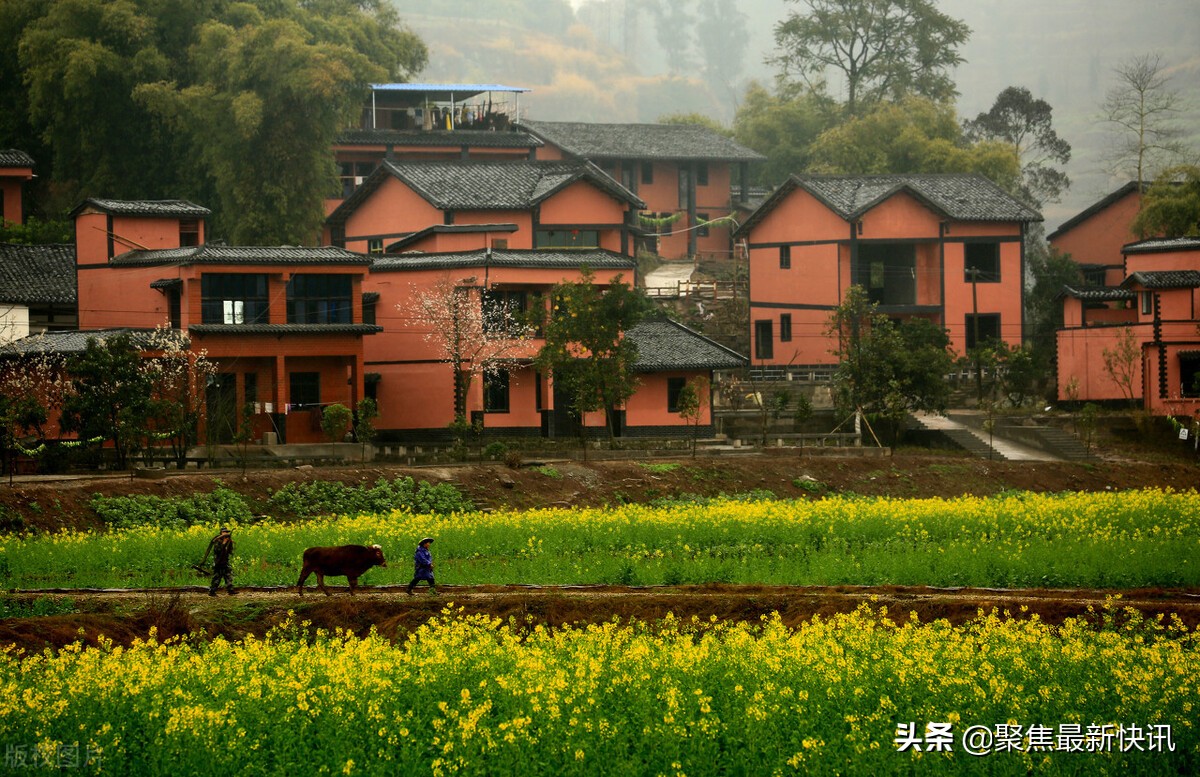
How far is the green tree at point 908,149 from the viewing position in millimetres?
69062

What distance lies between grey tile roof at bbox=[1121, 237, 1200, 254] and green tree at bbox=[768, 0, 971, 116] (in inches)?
927

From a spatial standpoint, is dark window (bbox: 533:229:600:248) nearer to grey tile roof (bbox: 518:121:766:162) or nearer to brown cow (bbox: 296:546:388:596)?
grey tile roof (bbox: 518:121:766:162)

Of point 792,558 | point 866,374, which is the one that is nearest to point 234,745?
point 792,558

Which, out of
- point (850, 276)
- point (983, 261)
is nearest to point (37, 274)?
point (850, 276)

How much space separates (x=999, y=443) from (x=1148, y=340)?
8.35 meters

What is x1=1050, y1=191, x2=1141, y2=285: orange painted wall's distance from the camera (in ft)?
222

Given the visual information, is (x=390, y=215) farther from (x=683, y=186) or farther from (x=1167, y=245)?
(x=1167, y=245)

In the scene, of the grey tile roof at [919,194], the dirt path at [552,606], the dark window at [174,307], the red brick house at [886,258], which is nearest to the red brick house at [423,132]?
the grey tile roof at [919,194]

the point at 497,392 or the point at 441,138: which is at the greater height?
the point at 441,138

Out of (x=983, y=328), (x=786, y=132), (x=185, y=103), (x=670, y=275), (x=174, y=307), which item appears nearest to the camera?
(x=174, y=307)

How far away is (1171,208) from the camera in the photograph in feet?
202

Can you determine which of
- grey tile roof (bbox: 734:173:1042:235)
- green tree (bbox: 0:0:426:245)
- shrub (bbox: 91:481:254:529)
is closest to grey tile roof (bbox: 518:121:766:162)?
grey tile roof (bbox: 734:173:1042:235)

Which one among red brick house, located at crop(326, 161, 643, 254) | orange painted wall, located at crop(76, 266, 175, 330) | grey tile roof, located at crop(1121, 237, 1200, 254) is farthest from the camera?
grey tile roof, located at crop(1121, 237, 1200, 254)

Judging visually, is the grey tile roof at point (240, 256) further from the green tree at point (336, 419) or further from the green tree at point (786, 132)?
the green tree at point (786, 132)
